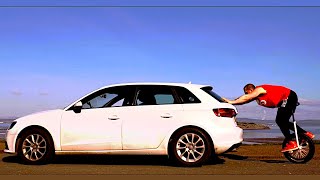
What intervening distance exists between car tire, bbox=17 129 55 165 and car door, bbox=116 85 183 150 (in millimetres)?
1519

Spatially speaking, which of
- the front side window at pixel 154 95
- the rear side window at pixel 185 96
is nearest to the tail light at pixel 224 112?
the rear side window at pixel 185 96

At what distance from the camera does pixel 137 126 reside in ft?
31.3

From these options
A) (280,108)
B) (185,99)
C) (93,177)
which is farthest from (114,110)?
(280,108)

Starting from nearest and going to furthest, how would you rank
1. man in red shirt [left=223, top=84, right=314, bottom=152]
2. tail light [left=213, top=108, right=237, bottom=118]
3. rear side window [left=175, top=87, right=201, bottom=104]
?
1. tail light [left=213, top=108, right=237, bottom=118]
2. rear side window [left=175, top=87, right=201, bottom=104]
3. man in red shirt [left=223, top=84, right=314, bottom=152]

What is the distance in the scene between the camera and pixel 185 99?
961 centimetres

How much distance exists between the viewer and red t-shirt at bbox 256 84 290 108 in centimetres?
1011

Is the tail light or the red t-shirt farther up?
the red t-shirt

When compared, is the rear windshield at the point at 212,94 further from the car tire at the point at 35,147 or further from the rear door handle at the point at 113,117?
the car tire at the point at 35,147

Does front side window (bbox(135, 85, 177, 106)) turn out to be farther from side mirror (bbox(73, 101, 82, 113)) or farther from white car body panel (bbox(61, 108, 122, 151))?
side mirror (bbox(73, 101, 82, 113))

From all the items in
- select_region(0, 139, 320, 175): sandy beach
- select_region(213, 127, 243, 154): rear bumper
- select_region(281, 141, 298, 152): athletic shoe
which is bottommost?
select_region(0, 139, 320, 175): sandy beach

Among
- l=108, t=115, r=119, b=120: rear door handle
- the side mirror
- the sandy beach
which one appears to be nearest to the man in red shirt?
the sandy beach

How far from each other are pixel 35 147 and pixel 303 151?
210 inches

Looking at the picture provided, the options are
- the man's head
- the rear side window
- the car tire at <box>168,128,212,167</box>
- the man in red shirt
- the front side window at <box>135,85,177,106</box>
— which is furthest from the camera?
the man's head

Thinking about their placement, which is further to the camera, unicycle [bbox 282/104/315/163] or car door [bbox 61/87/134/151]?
unicycle [bbox 282/104/315/163]
